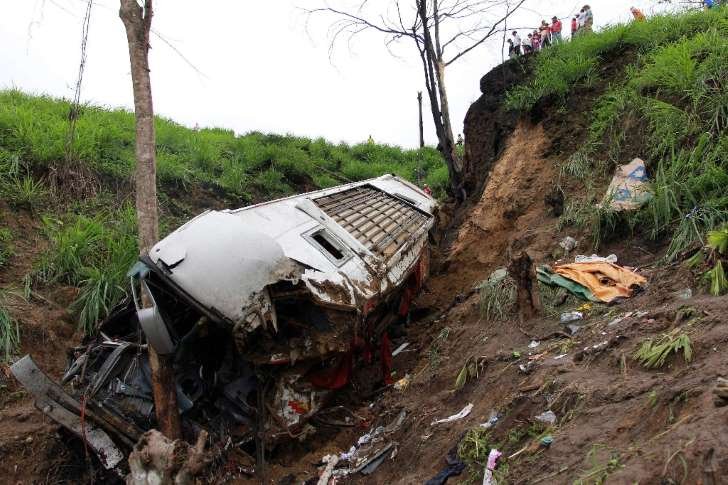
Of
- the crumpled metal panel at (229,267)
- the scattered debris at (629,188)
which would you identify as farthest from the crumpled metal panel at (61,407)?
the scattered debris at (629,188)

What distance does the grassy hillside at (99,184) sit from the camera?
6.86 metres

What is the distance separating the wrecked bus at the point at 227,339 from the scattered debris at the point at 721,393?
276cm

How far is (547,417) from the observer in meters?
3.02

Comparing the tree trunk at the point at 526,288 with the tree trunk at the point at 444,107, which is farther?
the tree trunk at the point at 444,107

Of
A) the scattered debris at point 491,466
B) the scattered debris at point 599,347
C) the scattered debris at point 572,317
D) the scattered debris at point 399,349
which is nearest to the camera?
the scattered debris at point 491,466

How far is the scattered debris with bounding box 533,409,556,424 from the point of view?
298 cm

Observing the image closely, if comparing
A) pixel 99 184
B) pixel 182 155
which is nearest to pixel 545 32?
pixel 182 155

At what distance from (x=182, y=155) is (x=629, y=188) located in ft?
27.7

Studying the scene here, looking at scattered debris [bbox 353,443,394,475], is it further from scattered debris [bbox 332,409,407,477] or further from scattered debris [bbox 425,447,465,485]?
scattered debris [bbox 425,447,465,485]

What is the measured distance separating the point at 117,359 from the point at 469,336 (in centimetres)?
325

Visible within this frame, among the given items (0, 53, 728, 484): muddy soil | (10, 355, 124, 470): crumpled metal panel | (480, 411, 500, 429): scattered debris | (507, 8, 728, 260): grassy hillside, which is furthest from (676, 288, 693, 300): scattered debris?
(10, 355, 124, 470): crumpled metal panel

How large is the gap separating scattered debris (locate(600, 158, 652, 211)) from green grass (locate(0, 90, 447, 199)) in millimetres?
7123

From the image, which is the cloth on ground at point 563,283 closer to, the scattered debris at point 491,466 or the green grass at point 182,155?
the scattered debris at point 491,466

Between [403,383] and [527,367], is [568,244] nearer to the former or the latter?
[403,383]
